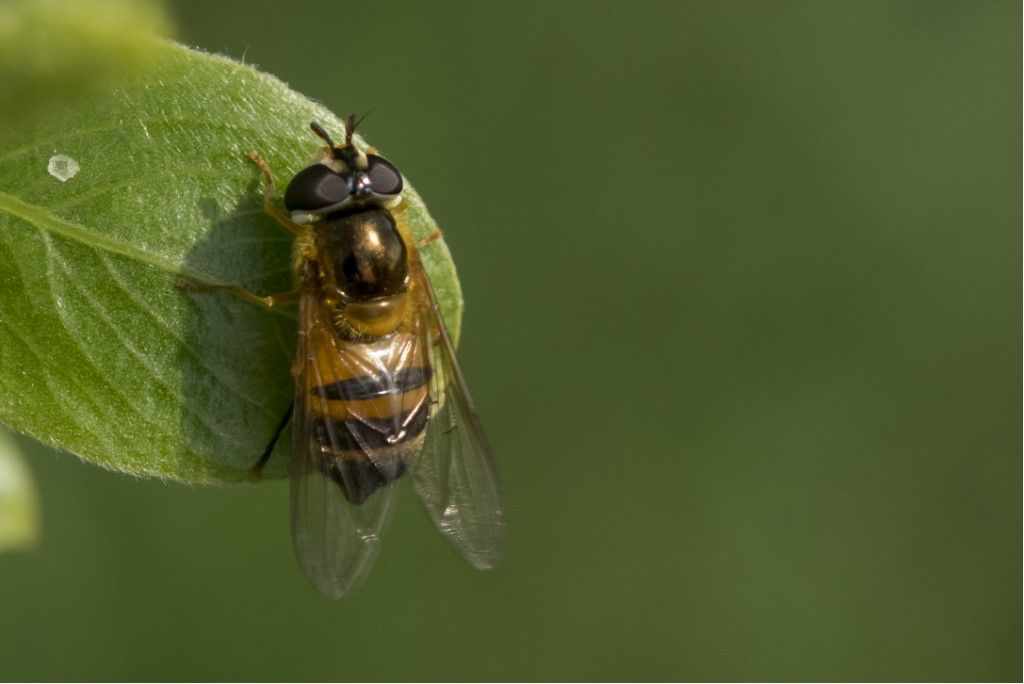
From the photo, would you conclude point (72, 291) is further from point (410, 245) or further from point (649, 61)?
point (649, 61)

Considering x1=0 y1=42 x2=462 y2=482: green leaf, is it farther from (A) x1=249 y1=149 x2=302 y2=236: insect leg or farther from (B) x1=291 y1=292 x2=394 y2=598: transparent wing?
(B) x1=291 y1=292 x2=394 y2=598: transparent wing

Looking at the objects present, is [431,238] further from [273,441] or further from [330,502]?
[330,502]

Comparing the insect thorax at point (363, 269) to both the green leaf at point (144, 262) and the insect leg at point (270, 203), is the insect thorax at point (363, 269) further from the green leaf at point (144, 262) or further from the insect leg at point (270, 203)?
the green leaf at point (144, 262)

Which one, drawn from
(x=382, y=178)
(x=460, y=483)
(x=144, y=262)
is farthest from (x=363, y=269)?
(x=144, y=262)

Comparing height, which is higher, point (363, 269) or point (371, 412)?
point (363, 269)

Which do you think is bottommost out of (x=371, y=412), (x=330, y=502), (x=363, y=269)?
(x=330, y=502)

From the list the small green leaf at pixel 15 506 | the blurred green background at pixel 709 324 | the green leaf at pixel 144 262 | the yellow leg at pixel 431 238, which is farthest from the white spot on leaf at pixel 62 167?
the blurred green background at pixel 709 324

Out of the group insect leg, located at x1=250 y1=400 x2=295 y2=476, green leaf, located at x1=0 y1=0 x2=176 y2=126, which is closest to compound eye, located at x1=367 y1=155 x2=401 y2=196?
insect leg, located at x1=250 y1=400 x2=295 y2=476
